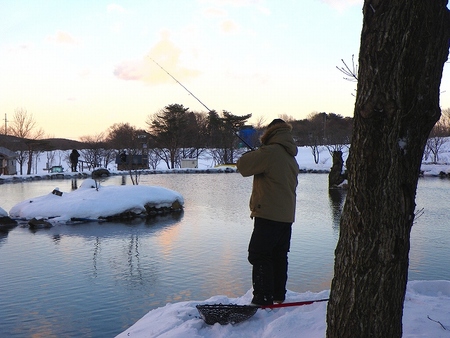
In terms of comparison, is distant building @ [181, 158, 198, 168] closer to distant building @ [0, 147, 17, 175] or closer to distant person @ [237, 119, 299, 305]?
distant building @ [0, 147, 17, 175]

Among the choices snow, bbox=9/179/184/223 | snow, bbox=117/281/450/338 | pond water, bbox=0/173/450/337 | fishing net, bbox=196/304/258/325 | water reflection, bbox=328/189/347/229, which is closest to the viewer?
snow, bbox=117/281/450/338

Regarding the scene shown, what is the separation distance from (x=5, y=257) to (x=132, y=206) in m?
4.84

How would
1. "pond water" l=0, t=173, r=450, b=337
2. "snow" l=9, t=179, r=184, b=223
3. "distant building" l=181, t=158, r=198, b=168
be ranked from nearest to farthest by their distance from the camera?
"pond water" l=0, t=173, r=450, b=337, "snow" l=9, t=179, r=184, b=223, "distant building" l=181, t=158, r=198, b=168

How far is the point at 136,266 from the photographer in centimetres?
702

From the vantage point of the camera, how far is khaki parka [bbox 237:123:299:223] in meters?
3.81

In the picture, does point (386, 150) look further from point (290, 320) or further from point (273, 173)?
point (290, 320)

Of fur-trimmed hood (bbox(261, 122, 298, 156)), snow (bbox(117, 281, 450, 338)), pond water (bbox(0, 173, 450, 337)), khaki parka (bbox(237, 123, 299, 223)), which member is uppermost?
fur-trimmed hood (bbox(261, 122, 298, 156))

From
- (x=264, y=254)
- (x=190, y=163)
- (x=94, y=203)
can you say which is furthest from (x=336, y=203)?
(x=190, y=163)

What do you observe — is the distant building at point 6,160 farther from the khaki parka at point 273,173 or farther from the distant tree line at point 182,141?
the khaki parka at point 273,173

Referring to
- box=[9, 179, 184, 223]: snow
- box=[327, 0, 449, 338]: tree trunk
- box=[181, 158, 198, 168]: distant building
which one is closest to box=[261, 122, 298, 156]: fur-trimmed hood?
box=[327, 0, 449, 338]: tree trunk

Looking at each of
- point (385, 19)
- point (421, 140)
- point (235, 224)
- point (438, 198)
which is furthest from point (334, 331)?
point (438, 198)

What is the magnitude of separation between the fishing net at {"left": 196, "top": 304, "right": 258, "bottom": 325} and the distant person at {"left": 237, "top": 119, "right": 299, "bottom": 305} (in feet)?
0.76

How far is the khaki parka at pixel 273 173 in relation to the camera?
3809 mm

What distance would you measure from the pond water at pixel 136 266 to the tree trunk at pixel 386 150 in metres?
2.89
